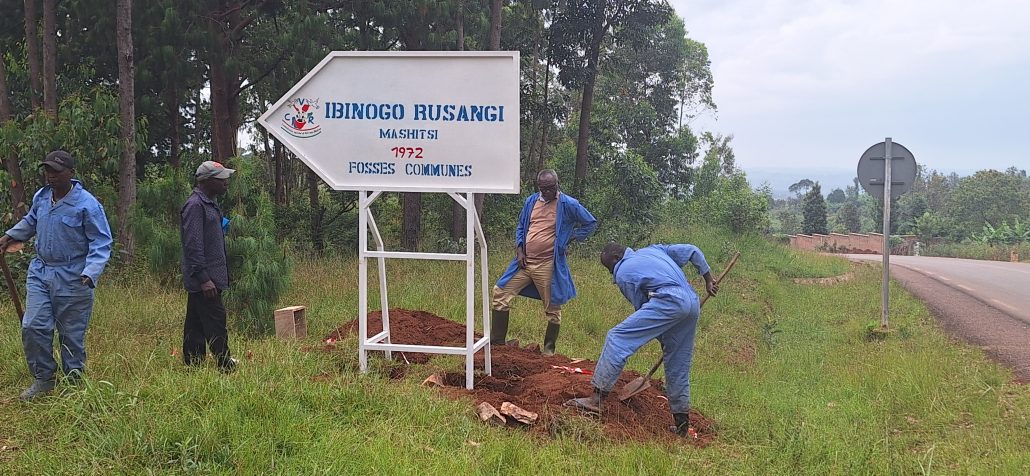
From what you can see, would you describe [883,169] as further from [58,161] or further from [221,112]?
[221,112]

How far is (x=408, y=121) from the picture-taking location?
5.14 meters

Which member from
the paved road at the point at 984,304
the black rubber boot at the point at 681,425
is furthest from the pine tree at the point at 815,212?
the black rubber boot at the point at 681,425

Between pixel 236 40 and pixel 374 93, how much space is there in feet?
29.0

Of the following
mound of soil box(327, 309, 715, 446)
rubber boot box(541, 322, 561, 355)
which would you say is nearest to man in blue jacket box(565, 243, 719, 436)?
mound of soil box(327, 309, 715, 446)

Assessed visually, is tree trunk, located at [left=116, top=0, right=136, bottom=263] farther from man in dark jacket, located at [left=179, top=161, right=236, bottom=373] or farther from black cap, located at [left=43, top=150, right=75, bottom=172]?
black cap, located at [left=43, top=150, right=75, bottom=172]

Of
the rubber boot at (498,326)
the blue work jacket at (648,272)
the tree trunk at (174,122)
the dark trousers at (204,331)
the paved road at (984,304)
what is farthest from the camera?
the tree trunk at (174,122)

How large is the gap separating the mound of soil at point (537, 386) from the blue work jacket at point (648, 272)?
788 mm

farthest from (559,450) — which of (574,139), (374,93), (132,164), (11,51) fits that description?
(574,139)

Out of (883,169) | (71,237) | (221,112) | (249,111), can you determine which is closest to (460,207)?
(221,112)

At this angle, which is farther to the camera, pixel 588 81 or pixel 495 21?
pixel 588 81

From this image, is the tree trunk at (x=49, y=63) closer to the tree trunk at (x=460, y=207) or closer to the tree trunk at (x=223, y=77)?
the tree trunk at (x=223, y=77)

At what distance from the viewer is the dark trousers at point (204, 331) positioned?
519 cm

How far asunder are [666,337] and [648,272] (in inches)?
18.6

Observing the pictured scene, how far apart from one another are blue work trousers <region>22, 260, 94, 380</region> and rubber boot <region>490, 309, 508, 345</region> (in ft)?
11.0
